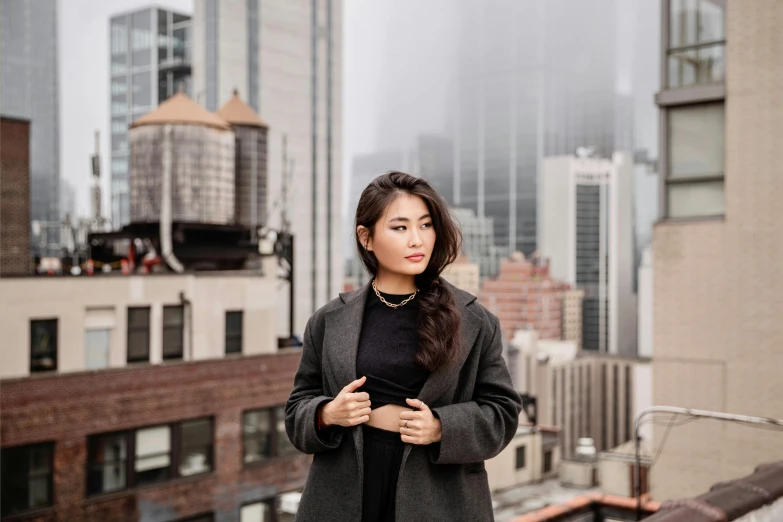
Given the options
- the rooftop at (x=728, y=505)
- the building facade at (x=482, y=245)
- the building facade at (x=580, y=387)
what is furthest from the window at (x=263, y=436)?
the building facade at (x=482, y=245)

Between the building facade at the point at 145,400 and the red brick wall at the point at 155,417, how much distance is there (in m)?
0.02

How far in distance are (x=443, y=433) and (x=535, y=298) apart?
101 feet

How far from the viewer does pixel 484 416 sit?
1.01 metres

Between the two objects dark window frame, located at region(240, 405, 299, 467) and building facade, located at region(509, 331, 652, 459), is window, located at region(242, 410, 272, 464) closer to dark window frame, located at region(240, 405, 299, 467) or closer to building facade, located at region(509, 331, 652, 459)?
dark window frame, located at region(240, 405, 299, 467)

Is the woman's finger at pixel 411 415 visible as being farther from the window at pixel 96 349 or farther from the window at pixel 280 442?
the window at pixel 280 442

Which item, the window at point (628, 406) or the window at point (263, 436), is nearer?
the window at point (263, 436)

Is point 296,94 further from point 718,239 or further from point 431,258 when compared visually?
point 431,258

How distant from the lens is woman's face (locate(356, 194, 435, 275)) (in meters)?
1.05

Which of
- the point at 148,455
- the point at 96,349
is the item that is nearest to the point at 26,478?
the point at 148,455

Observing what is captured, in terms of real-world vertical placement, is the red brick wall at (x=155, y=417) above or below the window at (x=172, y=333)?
below

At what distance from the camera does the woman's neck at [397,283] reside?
1104 mm

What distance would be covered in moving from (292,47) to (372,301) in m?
20.1

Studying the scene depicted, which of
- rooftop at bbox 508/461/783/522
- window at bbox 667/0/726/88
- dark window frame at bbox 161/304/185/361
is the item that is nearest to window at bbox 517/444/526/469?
dark window frame at bbox 161/304/185/361

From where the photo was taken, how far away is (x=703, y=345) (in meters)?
5.30
